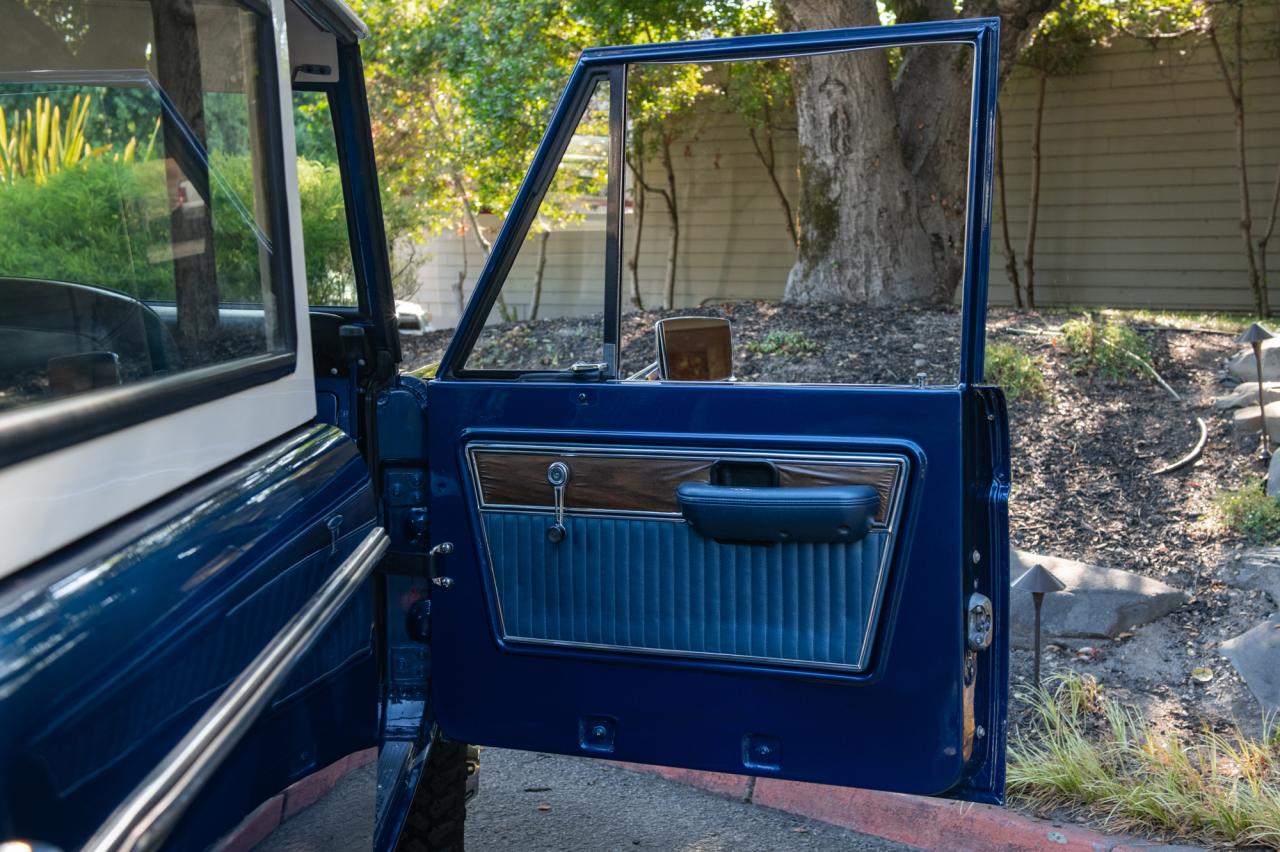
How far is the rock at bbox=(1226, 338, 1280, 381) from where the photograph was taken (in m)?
7.26

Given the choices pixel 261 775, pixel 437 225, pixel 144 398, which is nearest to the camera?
pixel 144 398

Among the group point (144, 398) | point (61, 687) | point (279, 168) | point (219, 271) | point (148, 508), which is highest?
point (279, 168)

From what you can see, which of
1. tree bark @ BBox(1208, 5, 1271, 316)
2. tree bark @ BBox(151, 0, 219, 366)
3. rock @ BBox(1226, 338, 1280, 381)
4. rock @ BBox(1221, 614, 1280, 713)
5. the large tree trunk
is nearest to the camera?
tree bark @ BBox(151, 0, 219, 366)

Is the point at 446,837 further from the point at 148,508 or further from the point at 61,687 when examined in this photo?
the point at 61,687

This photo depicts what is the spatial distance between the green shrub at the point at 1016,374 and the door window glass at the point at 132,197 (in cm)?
546

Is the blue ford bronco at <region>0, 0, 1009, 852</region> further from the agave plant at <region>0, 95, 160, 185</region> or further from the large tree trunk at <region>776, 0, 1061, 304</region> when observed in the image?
the large tree trunk at <region>776, 0, 1061, 304</region>

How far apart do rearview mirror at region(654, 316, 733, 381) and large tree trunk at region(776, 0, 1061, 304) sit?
479cm

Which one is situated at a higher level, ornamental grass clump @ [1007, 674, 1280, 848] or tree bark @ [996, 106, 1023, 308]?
tree bark @ [996, 106, 1023, 308]

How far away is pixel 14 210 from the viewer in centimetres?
161

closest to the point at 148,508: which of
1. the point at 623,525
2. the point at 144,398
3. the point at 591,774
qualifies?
the point at 144,398

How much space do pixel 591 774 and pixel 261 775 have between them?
9.55ft

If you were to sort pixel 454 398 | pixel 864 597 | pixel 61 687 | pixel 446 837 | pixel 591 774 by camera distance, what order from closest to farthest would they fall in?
pixel 61 687 → pixel 864 597 → pixel 454 398 → pixel 446 837 → pixel 591 774

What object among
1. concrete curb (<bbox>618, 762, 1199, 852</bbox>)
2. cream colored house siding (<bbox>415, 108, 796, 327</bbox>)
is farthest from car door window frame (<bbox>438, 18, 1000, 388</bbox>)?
cream colored house siding (<bbox>415, 108, 796, 327</bbox>)

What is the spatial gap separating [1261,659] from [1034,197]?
979 centimetres
